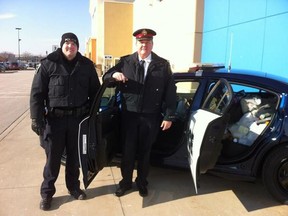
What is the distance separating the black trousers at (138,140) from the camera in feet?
12.8

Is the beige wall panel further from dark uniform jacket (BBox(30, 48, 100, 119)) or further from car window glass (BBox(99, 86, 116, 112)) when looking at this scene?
dark uniform jacket (BBox(30, 48, 100, 119))

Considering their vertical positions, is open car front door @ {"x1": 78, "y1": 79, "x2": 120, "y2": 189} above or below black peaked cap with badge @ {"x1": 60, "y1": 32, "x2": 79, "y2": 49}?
below

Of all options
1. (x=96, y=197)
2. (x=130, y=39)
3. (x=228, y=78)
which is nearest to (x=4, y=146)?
(x=96, y=197)

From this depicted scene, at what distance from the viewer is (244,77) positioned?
391 centimetres

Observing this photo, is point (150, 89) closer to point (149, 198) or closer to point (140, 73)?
point (140, 73)

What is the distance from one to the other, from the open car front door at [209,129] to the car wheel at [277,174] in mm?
697

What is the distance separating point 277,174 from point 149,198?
1485 millimetres

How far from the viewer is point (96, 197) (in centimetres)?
400

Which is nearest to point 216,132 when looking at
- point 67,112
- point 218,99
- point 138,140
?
point 218,99

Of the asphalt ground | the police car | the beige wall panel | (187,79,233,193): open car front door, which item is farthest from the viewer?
the beige wall panel

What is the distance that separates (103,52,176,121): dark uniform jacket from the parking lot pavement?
98cm

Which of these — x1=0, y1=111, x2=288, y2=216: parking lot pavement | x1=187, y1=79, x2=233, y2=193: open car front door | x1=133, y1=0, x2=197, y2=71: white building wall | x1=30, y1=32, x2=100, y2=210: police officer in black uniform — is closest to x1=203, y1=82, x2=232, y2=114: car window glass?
x1=187, y1=79, x2=233, y2=193: open car front door

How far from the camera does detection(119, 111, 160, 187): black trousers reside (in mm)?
3912

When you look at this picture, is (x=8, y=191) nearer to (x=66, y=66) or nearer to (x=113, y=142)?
(x=113, y=142)
